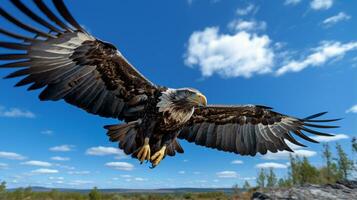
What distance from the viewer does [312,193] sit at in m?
8.06

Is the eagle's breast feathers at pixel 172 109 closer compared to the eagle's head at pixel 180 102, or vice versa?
the eagle's head at pixel 180 102

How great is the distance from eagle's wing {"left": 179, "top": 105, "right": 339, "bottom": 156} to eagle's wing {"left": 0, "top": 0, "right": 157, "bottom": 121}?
8.39 ft

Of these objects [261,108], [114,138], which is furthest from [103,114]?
[261,108]

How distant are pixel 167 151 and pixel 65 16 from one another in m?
3.43

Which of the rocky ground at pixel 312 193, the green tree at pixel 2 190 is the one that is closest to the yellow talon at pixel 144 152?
the rocky ground at pixel 312 193

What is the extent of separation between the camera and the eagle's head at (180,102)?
6.80 m

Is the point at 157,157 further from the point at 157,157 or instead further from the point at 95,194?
the point at 95,194

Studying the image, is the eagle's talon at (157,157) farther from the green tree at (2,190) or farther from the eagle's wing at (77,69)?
the green tree at (2,190)

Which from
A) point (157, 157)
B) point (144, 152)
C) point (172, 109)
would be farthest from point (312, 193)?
point (144, 152)

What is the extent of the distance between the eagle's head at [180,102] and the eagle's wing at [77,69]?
49 cm

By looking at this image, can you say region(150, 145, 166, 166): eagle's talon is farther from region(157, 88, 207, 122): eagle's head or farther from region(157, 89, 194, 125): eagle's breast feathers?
region(157, 88, 207, 122): eagle's head

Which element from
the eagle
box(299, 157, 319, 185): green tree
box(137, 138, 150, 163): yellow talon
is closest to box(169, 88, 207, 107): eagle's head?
the eagle

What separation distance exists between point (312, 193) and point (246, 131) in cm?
252

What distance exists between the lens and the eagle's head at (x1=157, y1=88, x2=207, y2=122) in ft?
22.3
